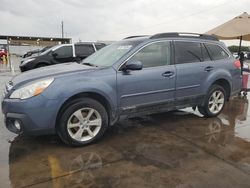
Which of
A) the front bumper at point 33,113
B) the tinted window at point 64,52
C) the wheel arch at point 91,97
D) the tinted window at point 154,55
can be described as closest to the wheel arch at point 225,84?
the tinted window at point 154,55

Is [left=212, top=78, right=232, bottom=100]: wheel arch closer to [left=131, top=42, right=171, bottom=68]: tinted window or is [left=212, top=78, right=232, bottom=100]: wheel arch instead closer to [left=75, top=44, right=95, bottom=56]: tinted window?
[left=131, top=42, right=171, bottom=68]: tinted window

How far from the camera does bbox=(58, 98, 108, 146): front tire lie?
13.3ft

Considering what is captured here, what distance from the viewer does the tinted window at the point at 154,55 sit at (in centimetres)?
479

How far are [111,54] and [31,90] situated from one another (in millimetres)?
1686

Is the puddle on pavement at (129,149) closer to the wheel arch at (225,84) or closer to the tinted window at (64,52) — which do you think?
the wheel arch at (225,84)

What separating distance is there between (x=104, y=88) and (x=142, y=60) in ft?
3.11

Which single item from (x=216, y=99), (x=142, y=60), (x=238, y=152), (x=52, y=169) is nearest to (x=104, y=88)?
(x=142, y=60)

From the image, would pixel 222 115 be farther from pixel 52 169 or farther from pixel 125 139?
pixel 52 169

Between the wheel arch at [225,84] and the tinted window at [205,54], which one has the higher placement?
the tinted window at [205,54]

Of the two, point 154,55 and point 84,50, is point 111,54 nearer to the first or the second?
point 154,55

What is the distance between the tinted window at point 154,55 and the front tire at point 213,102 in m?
1.31

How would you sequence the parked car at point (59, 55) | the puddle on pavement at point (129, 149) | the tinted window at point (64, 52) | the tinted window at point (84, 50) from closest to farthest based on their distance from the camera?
the puddle on pavement at point (129, 149) → the parked car at point (59, 55) → the tinted window at point (64, 52) → the tinted window at point (84, 50)

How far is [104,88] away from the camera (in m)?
4.27

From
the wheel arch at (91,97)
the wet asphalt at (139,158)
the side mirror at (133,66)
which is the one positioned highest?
the side mirror at (133,66)
